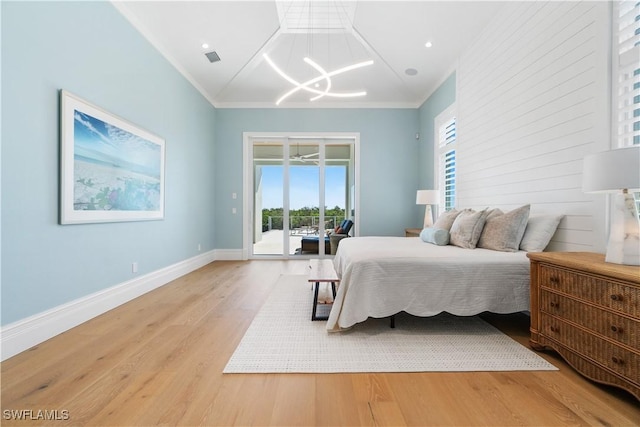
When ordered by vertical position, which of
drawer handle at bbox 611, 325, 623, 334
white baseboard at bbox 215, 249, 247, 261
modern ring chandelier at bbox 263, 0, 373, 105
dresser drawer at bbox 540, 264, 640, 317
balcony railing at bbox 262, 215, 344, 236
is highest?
modern ring chandelier at bbox 263, 0, 373, 105

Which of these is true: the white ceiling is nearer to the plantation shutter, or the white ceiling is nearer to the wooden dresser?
the plantation shutter

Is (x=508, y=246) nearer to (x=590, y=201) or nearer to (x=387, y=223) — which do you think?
(x=590, y=201)

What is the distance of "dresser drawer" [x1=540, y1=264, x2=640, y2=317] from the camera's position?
53.9 inches

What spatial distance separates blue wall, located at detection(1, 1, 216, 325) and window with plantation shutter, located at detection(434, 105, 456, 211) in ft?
13.7

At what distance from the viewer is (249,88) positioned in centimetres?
513

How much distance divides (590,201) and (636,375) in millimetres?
1264

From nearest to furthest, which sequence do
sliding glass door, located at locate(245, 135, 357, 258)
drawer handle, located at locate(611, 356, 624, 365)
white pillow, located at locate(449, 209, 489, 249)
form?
drawer handle, located at locate(611, 356, 624, 365), white pillow, located at locate(449, 209, 489, 249), sliding glass door, located at locate(245, 135, 357, 258)

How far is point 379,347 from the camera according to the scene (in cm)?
199

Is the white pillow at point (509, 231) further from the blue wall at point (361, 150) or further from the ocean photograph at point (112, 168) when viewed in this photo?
the ocean photograph at point (112, 168)

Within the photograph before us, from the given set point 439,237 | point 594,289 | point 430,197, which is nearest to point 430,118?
point 430,197

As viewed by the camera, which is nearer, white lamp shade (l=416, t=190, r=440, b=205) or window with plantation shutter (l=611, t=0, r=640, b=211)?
window with plantation shutter (l=611, t=0, r=640, b=211)

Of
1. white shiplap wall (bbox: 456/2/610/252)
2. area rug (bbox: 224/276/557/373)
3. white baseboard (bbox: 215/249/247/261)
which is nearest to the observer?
area rug (bbox: 224/276/557/373)

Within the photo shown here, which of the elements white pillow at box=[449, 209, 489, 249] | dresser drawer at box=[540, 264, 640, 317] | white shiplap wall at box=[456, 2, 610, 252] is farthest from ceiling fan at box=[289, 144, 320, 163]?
dresser drawer at box=[540, 264, 640, 317]

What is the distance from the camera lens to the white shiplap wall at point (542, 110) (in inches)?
81.7
